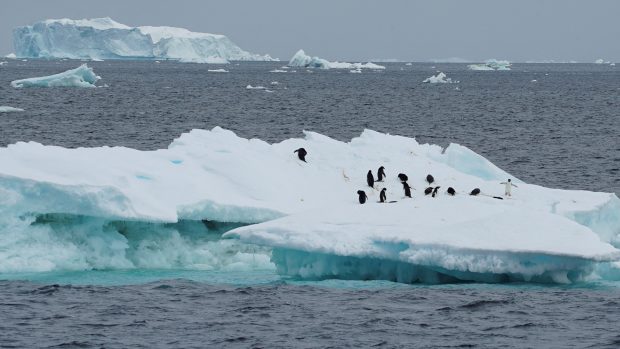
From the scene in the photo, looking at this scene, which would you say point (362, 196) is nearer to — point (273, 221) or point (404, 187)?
point (404, 187)

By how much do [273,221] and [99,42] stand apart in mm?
145886

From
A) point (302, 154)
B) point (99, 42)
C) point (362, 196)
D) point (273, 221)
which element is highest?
point (99, 42)

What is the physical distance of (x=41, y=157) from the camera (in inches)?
730

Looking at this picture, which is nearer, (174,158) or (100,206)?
(100,206)

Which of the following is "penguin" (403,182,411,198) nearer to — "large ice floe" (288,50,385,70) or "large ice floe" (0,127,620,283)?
"large ice floe" (0,127,620,283)

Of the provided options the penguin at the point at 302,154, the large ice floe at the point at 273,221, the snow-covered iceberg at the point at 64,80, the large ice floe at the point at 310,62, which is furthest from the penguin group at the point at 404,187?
the large ice floe at the point at 310,62

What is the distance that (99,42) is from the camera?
15775cm

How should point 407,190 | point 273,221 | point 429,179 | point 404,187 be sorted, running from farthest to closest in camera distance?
point 429,179 → point 404,187 → point 407,190 → point 273,221

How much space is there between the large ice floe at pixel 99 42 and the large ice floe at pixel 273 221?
134032 mm

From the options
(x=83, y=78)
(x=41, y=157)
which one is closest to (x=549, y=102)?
(x=83, y=78)

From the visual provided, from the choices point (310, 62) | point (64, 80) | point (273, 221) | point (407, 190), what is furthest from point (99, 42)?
point (273, 221)

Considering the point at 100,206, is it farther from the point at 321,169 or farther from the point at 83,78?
the point at 83,78

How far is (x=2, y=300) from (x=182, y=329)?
9.85 ft

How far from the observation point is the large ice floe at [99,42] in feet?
493
